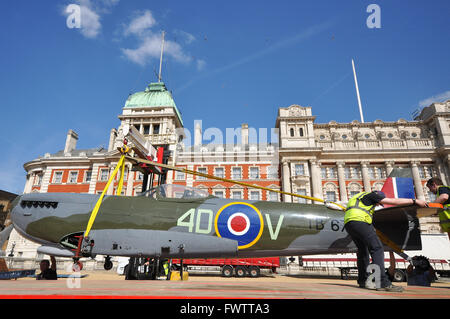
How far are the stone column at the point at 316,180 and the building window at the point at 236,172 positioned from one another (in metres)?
10.7

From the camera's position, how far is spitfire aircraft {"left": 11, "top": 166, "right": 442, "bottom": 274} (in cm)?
655

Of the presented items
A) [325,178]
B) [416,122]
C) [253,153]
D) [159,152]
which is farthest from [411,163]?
[159,152]

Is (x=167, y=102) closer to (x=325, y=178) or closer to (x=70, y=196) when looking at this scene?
(x=325, y=178)

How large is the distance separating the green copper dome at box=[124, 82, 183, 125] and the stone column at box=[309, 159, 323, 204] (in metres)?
26.4

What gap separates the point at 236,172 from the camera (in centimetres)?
3997

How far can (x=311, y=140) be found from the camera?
38938 mm

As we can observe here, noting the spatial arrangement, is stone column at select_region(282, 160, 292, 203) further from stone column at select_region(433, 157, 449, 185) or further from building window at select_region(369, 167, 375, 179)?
stone column at select_region(433, 157, 449, 185)

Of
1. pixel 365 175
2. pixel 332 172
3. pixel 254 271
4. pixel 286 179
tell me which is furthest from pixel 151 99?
pixel 365 175

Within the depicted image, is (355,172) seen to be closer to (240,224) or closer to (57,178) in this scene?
(240,224)

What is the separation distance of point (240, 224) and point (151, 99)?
46.0 m

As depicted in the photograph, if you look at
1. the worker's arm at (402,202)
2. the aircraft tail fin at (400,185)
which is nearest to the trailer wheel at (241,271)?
the aircraft tail fin at (400,185)

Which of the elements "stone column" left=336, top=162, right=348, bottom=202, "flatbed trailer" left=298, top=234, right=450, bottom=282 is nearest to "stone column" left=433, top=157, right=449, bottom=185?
"stone column" left=336, top=162, right=348, bottom=202
